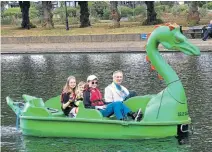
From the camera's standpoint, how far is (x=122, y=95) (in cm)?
1213

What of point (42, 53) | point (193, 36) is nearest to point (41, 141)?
point (42, 53)

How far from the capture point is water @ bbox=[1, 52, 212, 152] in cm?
1098

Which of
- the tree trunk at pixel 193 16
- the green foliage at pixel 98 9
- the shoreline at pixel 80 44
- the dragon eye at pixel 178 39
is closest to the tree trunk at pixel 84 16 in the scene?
the shoreline at pixel 80 44

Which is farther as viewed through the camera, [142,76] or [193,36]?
[193,36]

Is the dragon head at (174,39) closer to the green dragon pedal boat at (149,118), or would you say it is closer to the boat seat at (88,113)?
the green dragon pedal boat at (149,118)

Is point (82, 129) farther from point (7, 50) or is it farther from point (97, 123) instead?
point (7, 50)

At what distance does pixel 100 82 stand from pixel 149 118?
742cm

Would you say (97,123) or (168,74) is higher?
(168,74)

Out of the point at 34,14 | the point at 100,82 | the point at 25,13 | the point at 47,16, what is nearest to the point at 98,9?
the point at 34,14

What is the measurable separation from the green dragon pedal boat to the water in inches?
6.1

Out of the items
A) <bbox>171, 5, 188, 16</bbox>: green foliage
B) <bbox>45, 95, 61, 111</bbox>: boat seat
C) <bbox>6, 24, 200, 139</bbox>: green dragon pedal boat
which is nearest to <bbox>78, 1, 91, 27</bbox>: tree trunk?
<bbox>171, 5, 188, 16</bbox>: green foliage

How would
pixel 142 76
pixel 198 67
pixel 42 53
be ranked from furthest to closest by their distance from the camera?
pixel 42 53
pixel 198 67
pixel 142 76

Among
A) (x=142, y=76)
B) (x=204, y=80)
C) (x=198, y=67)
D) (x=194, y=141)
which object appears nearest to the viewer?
(x=194, y=141)

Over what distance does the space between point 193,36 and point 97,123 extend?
21.8 m
